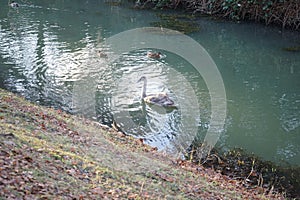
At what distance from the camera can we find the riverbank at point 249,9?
2950 cm

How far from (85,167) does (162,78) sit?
11.8m

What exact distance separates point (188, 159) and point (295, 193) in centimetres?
311

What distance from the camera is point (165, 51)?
24000 mm

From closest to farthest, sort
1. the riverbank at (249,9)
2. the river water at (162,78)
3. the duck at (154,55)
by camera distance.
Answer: the river water at (162,78)
the duck at (154,55)
the riverbank at (249,9)

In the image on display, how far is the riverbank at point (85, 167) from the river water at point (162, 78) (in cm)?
252

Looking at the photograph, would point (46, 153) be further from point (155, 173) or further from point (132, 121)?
point (132, 121)

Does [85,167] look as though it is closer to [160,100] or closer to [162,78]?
[160,100]

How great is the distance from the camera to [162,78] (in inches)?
754

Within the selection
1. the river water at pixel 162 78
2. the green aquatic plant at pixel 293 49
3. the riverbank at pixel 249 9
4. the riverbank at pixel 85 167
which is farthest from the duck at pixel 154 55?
the riverbank at pixel 249 9

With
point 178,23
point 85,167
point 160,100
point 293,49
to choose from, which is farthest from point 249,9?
point 85,167

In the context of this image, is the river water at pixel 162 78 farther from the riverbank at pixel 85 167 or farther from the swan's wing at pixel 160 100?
the riverbank at pixel 85 167

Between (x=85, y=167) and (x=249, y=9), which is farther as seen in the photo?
(x=249, y=9)

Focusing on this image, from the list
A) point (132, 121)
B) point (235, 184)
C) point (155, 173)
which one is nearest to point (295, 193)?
point (235, 184)

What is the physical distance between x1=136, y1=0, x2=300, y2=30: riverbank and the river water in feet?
2.69
